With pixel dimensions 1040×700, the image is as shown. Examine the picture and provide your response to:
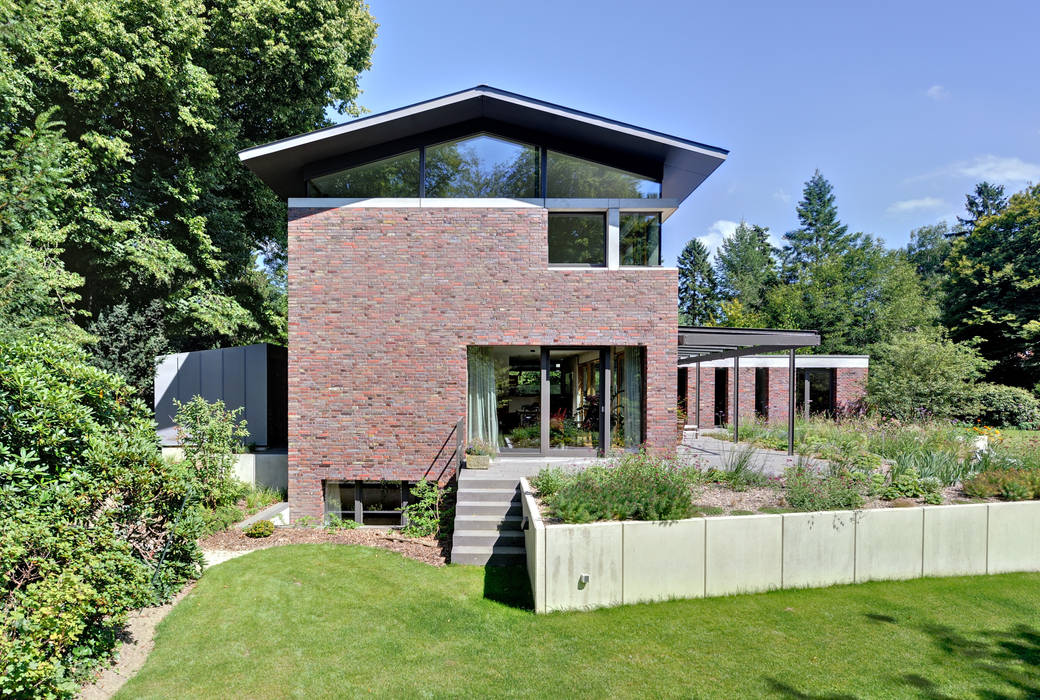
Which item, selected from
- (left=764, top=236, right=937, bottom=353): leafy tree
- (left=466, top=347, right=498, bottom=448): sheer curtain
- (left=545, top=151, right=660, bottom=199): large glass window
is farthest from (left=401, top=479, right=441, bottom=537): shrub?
(left=764, top=236, right=937, bottom=353): leafy tree

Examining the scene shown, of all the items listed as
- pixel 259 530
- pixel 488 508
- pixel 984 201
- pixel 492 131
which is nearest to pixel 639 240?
pixel 492 131

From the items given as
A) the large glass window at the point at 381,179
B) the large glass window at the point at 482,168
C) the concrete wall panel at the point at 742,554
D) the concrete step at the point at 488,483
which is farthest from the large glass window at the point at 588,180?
the concrete wall panel at the point at 742,554

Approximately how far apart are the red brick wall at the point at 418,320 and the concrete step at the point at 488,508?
5.26ft

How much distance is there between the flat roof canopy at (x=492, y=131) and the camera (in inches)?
367

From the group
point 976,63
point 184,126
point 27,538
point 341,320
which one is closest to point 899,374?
point 976,63

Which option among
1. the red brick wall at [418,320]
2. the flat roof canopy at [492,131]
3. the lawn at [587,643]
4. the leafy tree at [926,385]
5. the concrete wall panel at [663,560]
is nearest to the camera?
the lawn at [587,643]

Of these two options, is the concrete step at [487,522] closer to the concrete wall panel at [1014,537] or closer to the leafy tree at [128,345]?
the concrete wall panel at [1014,537]

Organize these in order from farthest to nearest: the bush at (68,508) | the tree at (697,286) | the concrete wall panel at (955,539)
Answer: the tree at (697,286) → the concrete wall panel at (955,539) → the bush at (68,508)

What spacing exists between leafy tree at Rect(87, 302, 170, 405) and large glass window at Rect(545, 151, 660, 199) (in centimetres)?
1062

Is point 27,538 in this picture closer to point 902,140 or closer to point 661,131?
point 661,131

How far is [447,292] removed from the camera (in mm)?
9844

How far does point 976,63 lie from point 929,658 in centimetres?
1018

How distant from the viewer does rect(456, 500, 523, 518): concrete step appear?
26.8 ft

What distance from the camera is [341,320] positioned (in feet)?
32.2
